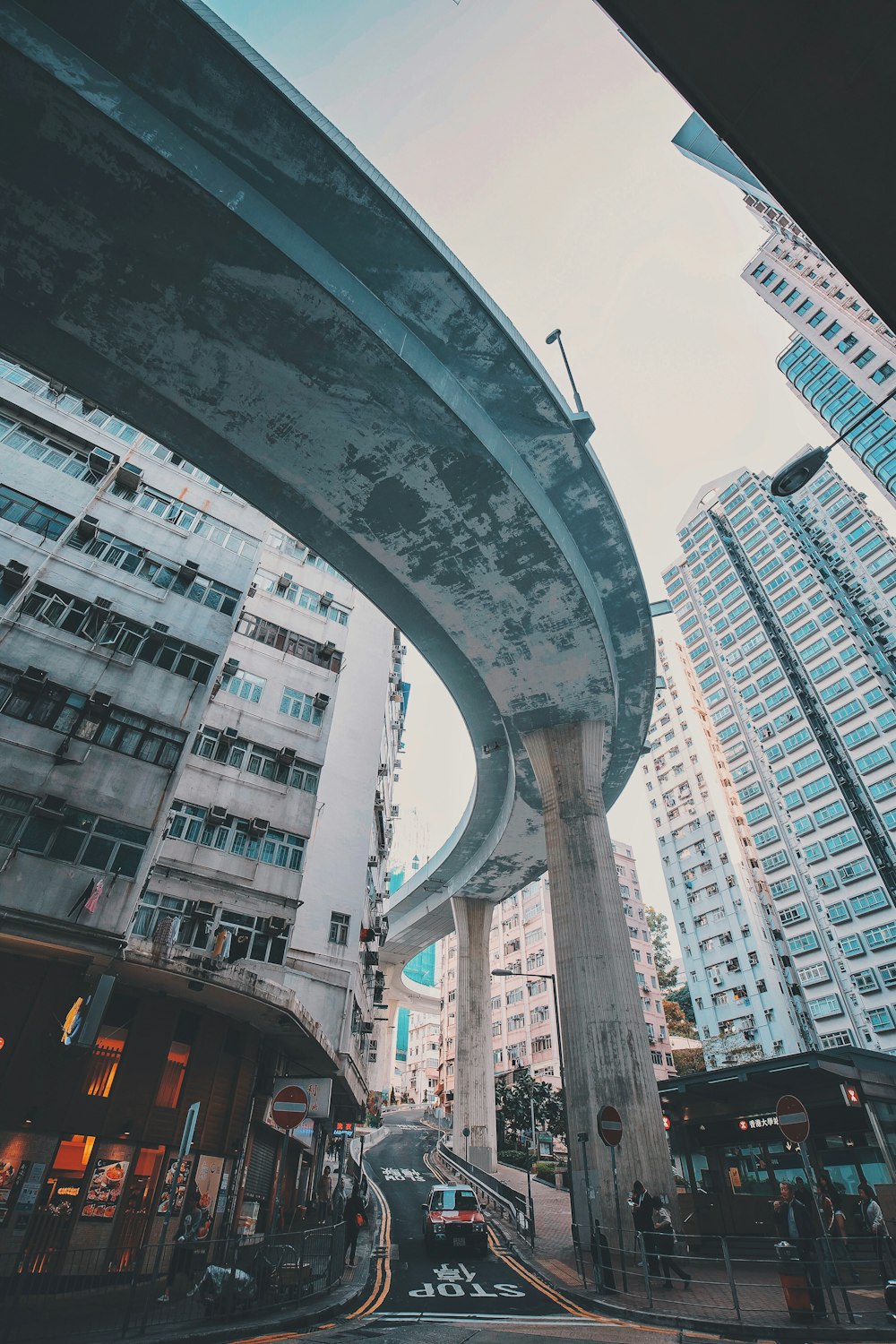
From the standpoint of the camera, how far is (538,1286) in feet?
41.0

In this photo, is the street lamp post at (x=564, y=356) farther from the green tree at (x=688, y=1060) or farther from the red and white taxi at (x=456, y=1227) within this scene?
the green tree at (x=688, y=1060)

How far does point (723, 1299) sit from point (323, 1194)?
751 inches

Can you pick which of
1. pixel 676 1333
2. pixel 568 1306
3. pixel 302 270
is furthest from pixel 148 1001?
pixel 302 270

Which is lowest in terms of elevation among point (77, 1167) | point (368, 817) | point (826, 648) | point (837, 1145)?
point (77, 1167)

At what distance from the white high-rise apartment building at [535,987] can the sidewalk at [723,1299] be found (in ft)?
160

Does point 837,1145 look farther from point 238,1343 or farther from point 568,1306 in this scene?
point 238,1343

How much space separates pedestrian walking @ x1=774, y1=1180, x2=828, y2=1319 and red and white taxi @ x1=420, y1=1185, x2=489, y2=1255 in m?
7.96

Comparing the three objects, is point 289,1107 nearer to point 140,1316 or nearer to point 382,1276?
point 140,1316

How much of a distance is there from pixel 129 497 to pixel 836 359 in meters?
57.0

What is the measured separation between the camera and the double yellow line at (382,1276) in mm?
10744

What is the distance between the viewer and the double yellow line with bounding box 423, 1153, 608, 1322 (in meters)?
10.4

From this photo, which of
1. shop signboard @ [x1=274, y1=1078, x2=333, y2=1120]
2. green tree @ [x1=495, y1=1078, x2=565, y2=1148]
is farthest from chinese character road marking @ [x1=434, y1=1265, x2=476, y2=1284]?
green tree @ [x1=495, y1=1078, x2=565, y2=1148]

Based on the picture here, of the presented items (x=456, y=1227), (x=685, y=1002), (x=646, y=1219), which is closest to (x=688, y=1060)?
(x=685, y=1002)

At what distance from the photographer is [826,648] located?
6191 cm
